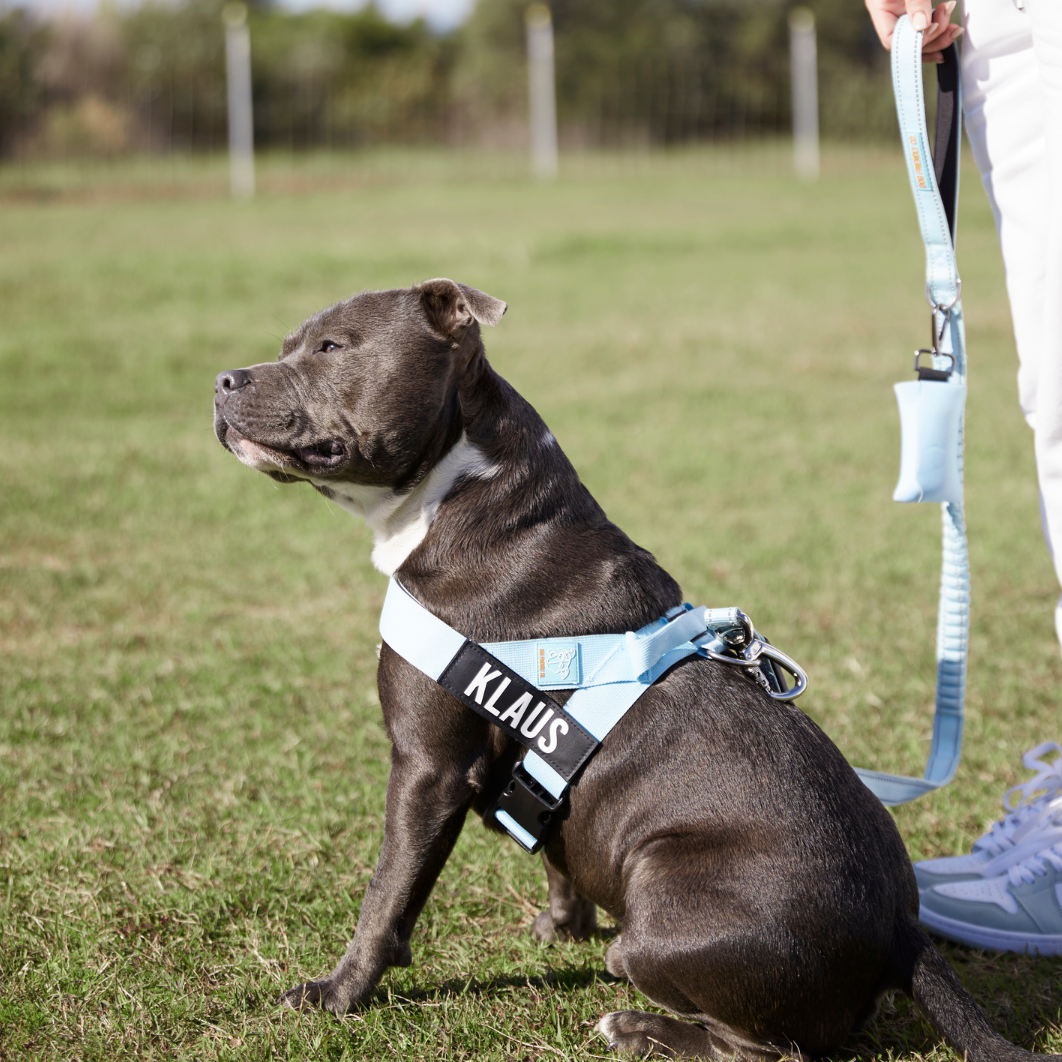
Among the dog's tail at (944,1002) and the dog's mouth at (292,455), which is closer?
the dog's tail at (944,1002)

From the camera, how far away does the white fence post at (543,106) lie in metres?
22.2

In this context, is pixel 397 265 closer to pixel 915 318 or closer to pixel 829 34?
pixel 915 318

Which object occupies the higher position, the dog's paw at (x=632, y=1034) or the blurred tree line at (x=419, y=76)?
the blurred tree line at (x=419, y=76)

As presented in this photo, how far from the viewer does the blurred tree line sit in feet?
70.8

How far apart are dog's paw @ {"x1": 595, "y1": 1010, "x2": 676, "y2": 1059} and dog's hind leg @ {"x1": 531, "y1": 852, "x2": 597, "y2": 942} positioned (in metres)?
0.35

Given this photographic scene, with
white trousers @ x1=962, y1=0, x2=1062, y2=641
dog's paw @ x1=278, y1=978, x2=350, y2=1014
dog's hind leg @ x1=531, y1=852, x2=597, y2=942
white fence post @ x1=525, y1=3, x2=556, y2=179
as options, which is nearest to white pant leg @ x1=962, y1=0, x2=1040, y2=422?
white trousers @ x1=962, y1=0, x2=1062, y2=641

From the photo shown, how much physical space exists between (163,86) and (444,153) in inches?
218

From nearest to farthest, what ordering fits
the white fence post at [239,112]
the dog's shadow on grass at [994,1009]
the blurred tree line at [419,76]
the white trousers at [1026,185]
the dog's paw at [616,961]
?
the dog's paw at [616,961]
the dog's shadow on grass at [994,1009]
the white trousers at [1026,185]
the white fence post at [239,112]
the blurred tree line at [419,76]

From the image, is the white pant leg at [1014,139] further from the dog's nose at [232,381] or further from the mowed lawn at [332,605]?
the dog's nose at [232,381]

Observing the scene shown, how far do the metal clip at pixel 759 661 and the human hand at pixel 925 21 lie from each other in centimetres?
135

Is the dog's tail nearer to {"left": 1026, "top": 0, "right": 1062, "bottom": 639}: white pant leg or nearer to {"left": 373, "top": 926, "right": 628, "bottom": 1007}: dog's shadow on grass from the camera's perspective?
{"left": 373, "top": 926, "right": 628, "bottom": 1007}: dog's shadow on grass

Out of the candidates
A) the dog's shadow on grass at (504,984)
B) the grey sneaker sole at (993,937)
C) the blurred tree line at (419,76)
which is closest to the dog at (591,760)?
the dog's shadow on grass at (504,984)

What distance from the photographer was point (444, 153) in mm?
24141

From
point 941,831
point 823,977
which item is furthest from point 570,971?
point 941,831
